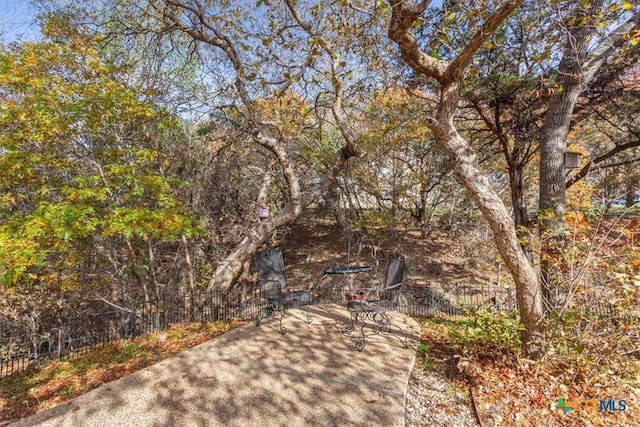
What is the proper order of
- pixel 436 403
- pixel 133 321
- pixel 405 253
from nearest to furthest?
pixel 436 403
pixel 133 321
pixel 405 253

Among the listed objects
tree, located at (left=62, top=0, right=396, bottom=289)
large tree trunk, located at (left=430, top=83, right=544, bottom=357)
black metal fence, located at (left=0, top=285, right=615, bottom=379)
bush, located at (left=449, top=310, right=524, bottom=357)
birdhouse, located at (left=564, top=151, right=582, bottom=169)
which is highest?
tree, located at (left=62, top=0, right=396, bottom=289)

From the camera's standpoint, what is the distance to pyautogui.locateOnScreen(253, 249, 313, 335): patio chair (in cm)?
605

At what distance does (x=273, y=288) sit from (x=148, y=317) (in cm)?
262

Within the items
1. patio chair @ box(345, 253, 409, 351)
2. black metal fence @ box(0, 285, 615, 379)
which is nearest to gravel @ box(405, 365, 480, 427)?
patio chair @ box(345, 253, 409, 351)

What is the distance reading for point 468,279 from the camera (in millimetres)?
9352

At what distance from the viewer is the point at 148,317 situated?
6258 millimetres

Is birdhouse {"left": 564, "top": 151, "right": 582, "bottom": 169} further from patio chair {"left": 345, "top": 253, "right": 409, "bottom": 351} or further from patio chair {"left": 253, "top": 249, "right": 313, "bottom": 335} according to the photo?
patio chair {"left": 253, "top": 249, "right": 313, "bottom": 335}

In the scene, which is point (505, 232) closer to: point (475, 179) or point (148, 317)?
point (475, 179)

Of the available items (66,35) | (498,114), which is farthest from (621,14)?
(66,35)

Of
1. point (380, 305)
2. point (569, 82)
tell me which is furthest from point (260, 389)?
point (569, 82)

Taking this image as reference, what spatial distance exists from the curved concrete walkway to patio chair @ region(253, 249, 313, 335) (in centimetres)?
128

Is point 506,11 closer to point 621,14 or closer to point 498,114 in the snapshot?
point 621,14

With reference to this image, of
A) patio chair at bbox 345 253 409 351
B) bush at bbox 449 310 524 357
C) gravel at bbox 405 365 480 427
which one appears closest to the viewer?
gravel at bbox 405 365 480 427

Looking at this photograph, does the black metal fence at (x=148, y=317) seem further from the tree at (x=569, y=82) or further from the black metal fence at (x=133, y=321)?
the tree at (x=569, y=82)
